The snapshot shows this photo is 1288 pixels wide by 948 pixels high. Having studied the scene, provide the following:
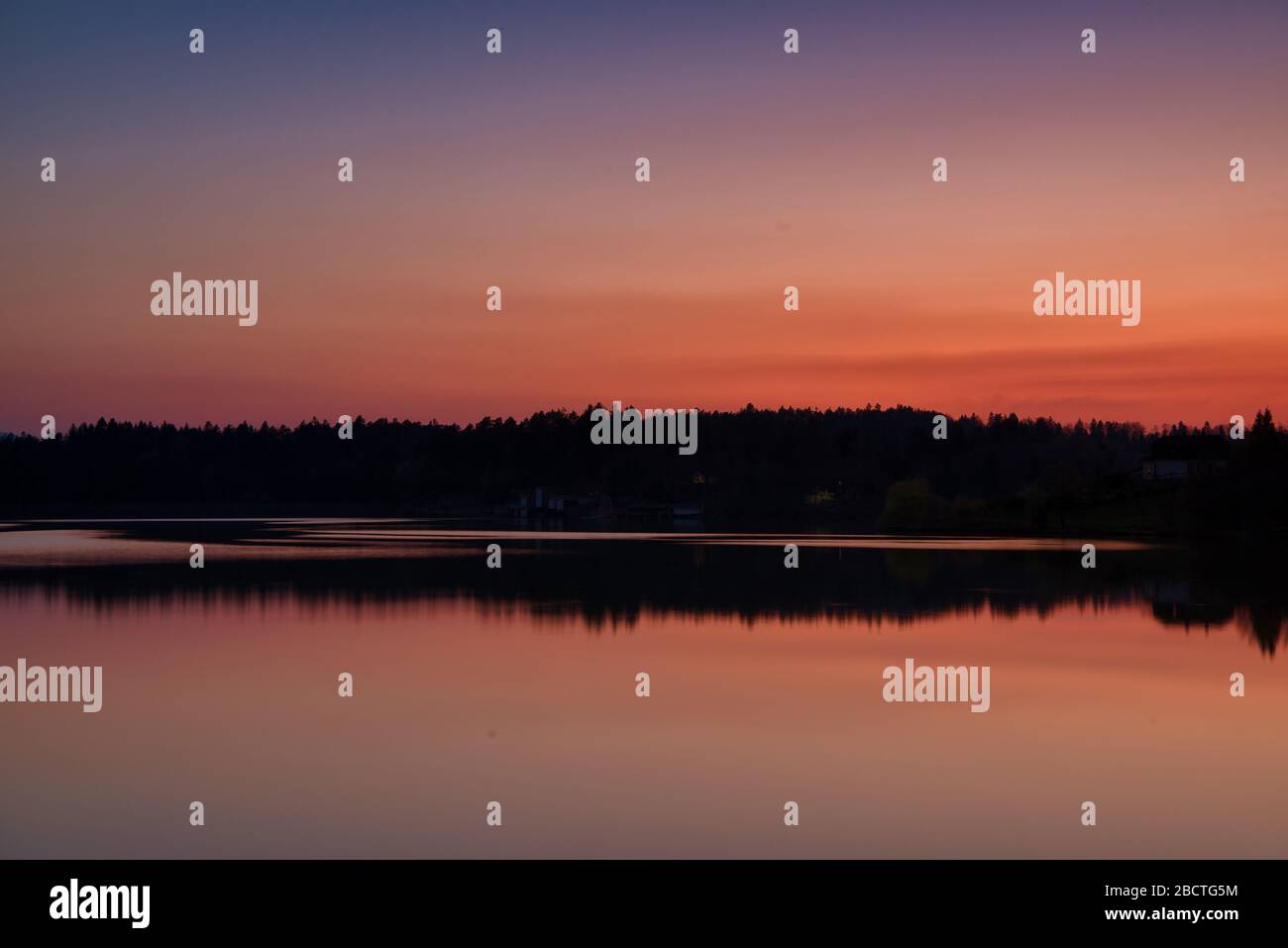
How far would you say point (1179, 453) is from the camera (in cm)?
12188

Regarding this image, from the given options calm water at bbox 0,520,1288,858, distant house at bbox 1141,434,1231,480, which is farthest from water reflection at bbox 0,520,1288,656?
distant house at bbox 1141,434,1231,480

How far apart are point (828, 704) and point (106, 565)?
119 feet

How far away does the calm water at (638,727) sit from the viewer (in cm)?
1271

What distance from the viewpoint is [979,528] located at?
96000mm

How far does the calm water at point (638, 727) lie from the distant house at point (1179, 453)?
8717 cm

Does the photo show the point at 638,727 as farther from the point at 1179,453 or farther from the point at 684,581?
the point at 1179,453

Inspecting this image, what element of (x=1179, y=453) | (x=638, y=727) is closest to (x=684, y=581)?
(x=638, y=727)

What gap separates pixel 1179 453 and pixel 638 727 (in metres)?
115

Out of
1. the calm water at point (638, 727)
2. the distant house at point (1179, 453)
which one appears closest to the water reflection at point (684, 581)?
the calm water at point (638, 727)

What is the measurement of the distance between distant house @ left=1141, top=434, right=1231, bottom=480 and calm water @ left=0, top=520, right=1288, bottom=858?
87.2m

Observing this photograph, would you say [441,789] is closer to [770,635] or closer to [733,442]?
[770,635]

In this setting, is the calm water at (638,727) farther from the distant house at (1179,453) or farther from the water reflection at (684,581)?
the distant house at (1179,453)

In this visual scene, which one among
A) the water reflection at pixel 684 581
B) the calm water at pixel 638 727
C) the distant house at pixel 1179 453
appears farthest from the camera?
the distant house at pixel 1179 453

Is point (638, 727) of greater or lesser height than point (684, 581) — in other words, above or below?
below
